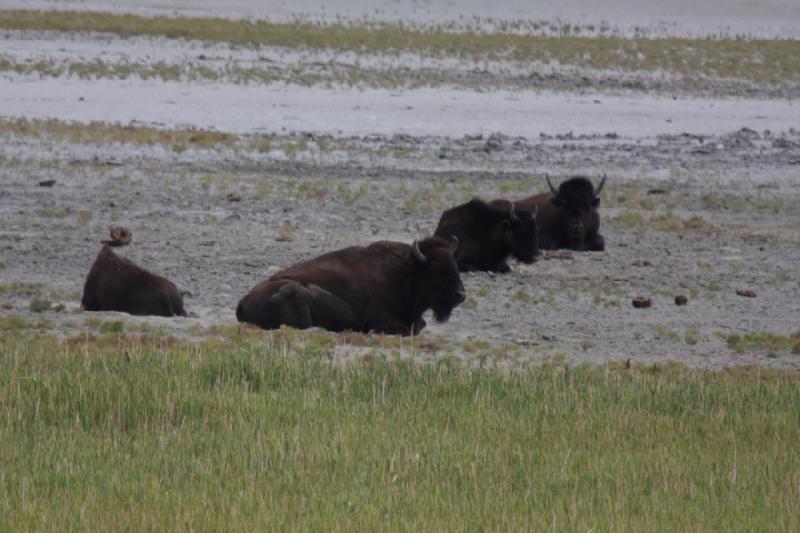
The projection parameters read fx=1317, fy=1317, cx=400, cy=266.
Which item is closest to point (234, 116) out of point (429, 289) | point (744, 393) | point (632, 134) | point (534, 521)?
point (632, 134)

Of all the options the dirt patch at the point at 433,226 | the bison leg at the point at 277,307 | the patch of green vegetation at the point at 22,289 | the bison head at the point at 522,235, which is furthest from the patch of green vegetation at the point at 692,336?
the patch of green vegetation at the point at 22,289

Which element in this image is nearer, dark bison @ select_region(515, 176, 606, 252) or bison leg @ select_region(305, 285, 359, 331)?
bison leg @ select_region(305, 285, 359, 331)

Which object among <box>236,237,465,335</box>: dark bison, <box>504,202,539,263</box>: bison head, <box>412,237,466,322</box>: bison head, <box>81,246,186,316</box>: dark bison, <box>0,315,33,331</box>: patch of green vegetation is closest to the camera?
<box>0,315,33,331</box>: patch of green vegetation

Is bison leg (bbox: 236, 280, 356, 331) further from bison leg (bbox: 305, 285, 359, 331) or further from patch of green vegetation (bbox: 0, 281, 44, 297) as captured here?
patch of green vegetation (bbox: 0, 281, 44, 297)

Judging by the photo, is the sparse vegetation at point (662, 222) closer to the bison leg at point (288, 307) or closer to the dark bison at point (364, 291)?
the dark bison at point (364, 291)

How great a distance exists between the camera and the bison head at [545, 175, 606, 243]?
1653 centimetres

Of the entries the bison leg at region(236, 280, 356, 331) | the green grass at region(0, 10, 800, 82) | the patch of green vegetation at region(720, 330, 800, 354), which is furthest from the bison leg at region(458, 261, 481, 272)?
the green grass at region(0, 10, 800, 82)

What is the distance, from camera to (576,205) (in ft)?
54.6

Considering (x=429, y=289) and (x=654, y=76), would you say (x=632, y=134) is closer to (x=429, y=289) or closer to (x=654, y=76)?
(x=654, y=76)

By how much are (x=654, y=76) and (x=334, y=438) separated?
34876 mm

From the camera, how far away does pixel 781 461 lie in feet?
24.2

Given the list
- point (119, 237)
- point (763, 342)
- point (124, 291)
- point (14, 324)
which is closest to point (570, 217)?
point (763, 342)

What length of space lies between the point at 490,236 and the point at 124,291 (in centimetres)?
508

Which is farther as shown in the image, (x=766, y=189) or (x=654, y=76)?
(x=654, y=76)
